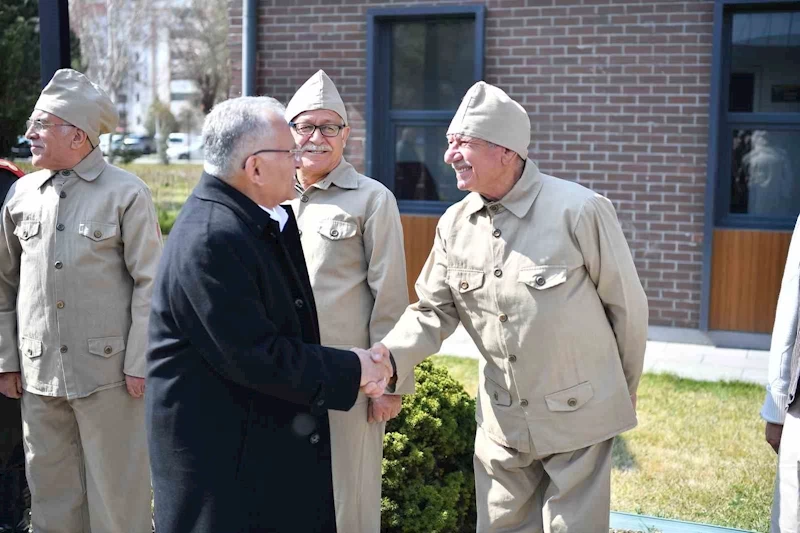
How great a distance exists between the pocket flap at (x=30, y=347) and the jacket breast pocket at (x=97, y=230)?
0.50 meters

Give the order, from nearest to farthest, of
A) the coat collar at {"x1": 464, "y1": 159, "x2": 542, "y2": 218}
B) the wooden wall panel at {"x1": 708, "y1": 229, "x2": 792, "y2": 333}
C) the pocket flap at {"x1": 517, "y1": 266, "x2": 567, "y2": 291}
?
the pocket flap at {"x1": 517, "y1": 266, "x2": 567, "y2": 291} → the coat collar at {"x1": 464, "y1": 159, "x2": 542, "y2": 218} → the wooden wall panel at {"x1": 708, "y1": 229, "x2": 792, "y2": 333}

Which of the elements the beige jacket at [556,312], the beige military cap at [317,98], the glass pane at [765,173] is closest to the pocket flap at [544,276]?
the beige jacket at [556,312]

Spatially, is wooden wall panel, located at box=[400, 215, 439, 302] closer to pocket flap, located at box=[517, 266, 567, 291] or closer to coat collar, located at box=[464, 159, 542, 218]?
coat collar, located at box=[464, 159, 542, 218]

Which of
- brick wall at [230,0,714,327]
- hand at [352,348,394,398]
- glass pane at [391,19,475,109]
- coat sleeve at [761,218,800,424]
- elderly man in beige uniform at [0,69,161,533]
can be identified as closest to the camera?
hand at [352,348,394,398]

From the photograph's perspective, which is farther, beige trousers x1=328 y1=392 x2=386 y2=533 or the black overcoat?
beige trousers x1=328 y1=392 x2=386 y2=533

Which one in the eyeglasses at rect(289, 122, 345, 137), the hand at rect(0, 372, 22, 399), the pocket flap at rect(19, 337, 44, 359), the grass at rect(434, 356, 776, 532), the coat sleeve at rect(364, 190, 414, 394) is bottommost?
the grass at rect(434, 356, 776, 532)

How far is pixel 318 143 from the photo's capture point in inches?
155

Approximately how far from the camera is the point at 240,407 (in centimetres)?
278

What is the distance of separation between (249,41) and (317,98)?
592 centimetres

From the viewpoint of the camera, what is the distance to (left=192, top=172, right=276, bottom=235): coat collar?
2787 millimetres

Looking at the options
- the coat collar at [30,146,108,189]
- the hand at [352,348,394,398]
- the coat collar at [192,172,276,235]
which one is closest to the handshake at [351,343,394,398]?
the hand at [352,348,394,398]

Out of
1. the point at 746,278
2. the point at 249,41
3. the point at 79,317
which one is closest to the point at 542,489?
the point at 79,317

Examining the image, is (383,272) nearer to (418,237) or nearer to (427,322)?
(427,322)

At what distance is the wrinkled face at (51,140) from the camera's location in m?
4.00
